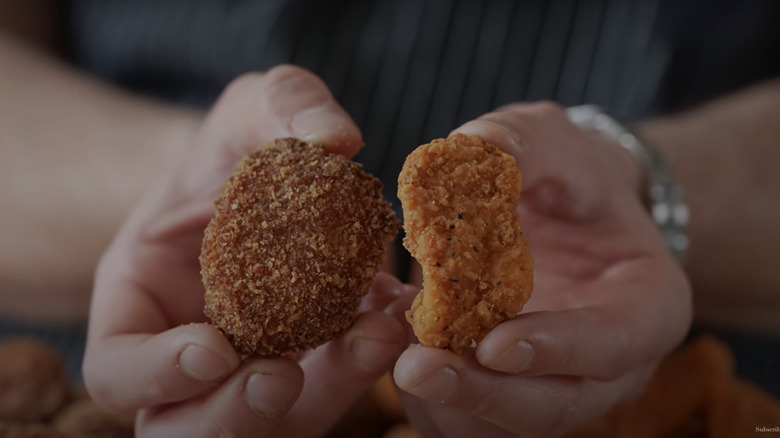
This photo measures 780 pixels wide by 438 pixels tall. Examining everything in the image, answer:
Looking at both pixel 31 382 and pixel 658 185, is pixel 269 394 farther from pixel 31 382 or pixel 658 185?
pixel 658 185

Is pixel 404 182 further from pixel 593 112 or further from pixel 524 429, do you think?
pixel 593 112

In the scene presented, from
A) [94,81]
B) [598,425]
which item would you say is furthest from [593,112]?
[94,81]

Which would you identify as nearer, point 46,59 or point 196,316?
point 196,316

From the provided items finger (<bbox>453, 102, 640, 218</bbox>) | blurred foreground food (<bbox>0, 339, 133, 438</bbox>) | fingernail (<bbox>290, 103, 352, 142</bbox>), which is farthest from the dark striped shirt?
blurred foreground food (<bbox>0, 339, 133, 438</bbox>)

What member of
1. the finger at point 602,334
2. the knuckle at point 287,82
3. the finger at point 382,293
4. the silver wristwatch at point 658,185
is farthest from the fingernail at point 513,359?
the silver wristwatch at point 658,185

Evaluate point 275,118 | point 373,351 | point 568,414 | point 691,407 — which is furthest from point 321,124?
point 691,407

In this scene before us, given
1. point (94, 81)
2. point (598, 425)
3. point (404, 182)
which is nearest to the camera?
point (404, 182)

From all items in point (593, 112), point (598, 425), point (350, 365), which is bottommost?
point (598, 425)

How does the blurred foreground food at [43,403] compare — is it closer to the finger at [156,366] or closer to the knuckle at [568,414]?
the finger at [156,366]
